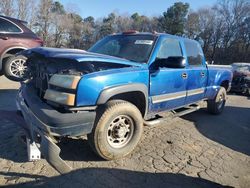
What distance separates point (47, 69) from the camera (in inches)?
149

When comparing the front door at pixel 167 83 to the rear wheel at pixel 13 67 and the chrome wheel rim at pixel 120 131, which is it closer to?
the chrome wheel rim at pixel 120 131

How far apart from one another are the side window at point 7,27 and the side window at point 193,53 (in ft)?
15.4

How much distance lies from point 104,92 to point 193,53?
309 centimetres

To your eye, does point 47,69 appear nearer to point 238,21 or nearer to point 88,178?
point 88,178

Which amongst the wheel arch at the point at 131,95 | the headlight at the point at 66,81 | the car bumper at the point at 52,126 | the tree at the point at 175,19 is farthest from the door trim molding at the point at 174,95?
the tree at the point at 175,19

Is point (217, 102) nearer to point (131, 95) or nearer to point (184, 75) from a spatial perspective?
point (184, 75)

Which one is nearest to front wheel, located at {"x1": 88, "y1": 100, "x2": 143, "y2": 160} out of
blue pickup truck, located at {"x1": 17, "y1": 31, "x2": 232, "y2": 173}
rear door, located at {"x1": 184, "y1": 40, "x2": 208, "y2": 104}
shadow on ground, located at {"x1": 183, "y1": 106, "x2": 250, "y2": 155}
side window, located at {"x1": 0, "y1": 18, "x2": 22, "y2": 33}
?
blue pickup truck, located at {"x1": 17, "y1": 31, "x2": 232, "y2": 173}

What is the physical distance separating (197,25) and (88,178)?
158ft

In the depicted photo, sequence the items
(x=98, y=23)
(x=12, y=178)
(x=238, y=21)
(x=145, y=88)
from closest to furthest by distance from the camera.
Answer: (x=12, y=178) → (x=145, y=88) → (x=238, y=21) → (x=98, y=23)

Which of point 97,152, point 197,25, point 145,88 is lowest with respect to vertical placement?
point 97,152

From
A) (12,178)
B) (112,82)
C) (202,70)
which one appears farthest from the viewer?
(202,70)

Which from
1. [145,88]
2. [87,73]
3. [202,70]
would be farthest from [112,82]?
[202,70]

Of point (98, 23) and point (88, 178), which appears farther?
point (98, 23)

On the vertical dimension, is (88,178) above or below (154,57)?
below
